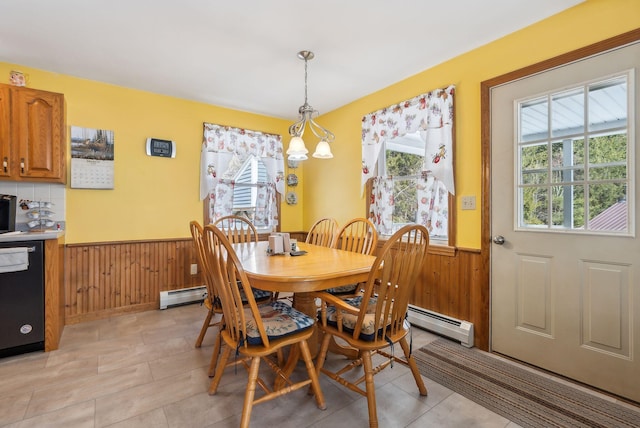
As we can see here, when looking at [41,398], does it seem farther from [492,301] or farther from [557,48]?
[557,48]

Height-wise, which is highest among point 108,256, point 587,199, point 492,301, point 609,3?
point 609,3

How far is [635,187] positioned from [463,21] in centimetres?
144

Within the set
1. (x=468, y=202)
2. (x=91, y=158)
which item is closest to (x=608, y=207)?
(x=468, y=202)

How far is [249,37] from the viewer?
88.1 inches

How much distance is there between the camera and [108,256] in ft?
10.0

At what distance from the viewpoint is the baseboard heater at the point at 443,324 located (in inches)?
94.4

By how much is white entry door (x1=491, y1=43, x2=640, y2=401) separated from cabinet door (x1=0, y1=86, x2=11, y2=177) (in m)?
3.74

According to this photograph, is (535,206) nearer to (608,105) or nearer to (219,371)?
(608,105)

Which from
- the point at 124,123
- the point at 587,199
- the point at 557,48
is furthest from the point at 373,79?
the point at 124,123

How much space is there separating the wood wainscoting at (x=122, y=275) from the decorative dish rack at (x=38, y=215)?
265 millimetres

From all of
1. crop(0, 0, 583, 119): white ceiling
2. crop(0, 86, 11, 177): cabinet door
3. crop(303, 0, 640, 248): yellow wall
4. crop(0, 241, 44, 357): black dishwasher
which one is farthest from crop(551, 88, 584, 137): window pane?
crop(0, 86, 11, 177): cabinet door

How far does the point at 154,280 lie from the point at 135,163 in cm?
125

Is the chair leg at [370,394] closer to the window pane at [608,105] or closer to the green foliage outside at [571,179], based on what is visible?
the green foliage outside at [571,179]

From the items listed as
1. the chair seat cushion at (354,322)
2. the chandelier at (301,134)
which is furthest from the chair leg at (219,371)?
the chandelier at (301,134)
